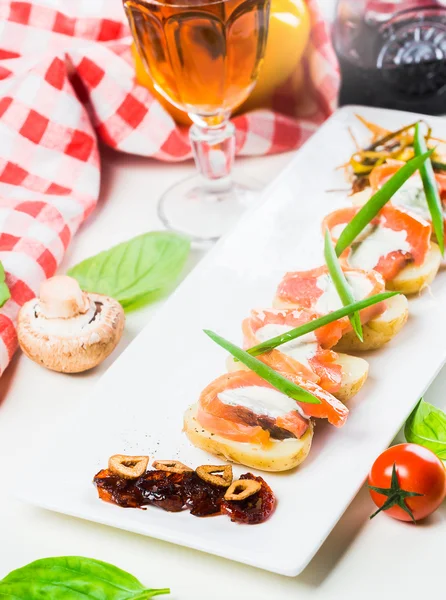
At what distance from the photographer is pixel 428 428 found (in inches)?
82.8

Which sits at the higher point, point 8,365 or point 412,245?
point 412,245

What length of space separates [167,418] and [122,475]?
0.83 ft

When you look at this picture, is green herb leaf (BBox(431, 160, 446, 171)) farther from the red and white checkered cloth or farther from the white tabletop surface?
the white tabletop surface

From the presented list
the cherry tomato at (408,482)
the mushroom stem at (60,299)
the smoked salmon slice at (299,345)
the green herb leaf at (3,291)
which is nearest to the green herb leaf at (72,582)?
the cherry tomato at (408,482)

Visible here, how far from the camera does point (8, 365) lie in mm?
2605

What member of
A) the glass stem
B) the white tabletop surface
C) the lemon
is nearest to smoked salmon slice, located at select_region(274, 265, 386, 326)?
the white tabletop surface

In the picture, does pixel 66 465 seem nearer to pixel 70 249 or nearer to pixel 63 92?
pixel 70 249

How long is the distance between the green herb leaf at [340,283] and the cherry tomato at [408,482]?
1.17 ft

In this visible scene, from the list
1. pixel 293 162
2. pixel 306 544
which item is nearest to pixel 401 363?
pixel 306 544

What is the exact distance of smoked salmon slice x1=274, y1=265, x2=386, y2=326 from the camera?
237 centimetres

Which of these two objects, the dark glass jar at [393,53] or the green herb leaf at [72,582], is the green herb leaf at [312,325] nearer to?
the green herb leaf at [72,582]

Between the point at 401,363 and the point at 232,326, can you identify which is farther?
the point at 232,326

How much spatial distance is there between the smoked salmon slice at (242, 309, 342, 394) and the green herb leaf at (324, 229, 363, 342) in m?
0.05

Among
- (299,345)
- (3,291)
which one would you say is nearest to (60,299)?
(3,291)
